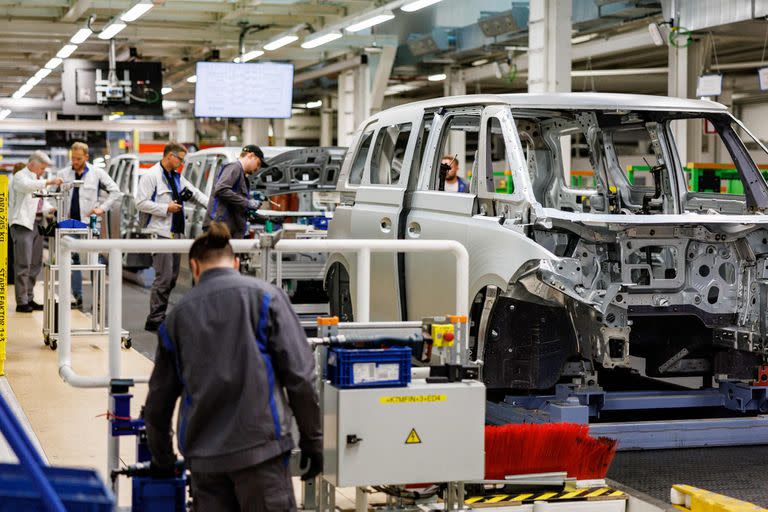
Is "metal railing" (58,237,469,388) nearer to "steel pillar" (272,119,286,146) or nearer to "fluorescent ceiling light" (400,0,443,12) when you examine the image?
"fluorescent ceiling light" (400,0,443,12)

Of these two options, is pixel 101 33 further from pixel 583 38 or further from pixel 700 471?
pixel 700 471

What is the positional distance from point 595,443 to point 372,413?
144cm

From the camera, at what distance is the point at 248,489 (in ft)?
12.7

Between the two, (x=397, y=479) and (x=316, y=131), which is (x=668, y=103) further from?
(x=316, y=131)

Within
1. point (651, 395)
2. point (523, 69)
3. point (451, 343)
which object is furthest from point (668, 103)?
point (523, 69)

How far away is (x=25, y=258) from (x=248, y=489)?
366 inches

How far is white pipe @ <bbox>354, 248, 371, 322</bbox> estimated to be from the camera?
5133mm

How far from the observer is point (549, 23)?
48.4 feet

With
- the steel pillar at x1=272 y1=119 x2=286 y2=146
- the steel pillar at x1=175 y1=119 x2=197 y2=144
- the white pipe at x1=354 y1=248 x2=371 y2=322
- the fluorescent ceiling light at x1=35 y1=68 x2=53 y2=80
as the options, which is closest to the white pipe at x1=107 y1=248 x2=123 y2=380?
the white pipe at x1=354 y1=248 x2=371 y2=322

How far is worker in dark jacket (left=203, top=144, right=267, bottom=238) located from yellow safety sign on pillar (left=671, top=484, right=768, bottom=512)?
5.62 meters

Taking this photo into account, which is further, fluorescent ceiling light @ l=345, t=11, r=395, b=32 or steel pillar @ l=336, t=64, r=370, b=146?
steel pillar @ l=336, t=64, r=370, b=146

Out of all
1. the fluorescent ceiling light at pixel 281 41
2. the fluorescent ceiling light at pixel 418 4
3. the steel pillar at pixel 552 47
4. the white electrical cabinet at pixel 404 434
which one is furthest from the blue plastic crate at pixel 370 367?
the fluorescent ceiling light at pixel 281 41

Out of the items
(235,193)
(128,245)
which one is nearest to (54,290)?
(235,193)

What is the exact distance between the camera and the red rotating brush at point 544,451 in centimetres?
537
